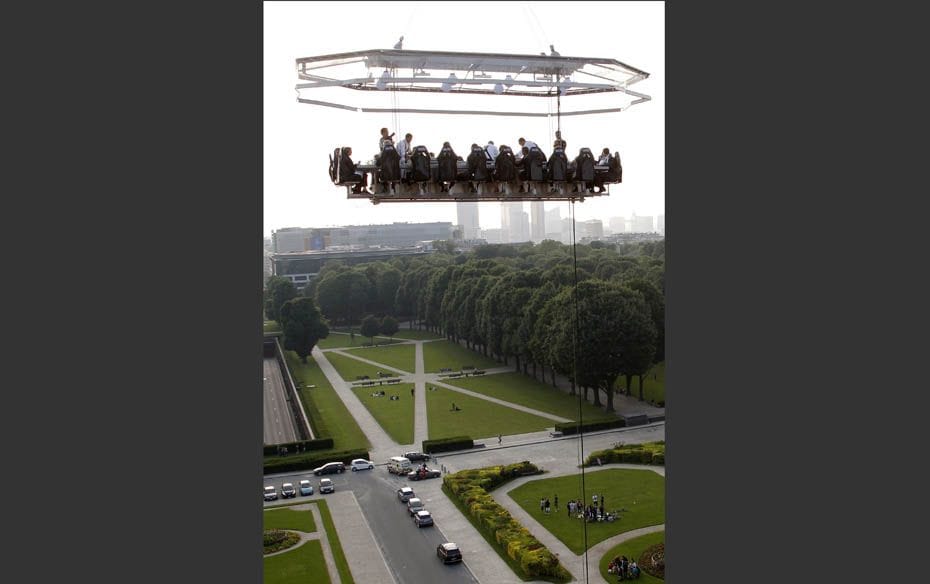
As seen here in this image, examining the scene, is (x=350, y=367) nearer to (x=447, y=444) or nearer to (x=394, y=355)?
(x=394, y=355)

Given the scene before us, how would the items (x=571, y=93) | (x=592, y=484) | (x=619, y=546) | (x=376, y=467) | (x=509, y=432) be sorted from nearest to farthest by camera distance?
1. (x=571, y=93)
2. (x=619, y=546)
3. (x=592, y=484)
4. (x=376, y=467)
5. (x=509, y=432)

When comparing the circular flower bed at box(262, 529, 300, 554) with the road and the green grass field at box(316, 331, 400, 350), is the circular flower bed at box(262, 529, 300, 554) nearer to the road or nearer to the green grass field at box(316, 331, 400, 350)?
the road

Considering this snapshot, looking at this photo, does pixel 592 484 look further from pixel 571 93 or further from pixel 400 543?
pixel 571 93

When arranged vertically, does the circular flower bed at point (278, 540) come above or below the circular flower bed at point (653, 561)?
Result: above

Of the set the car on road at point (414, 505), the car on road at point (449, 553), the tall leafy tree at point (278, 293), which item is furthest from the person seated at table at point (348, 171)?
the tall leafy tree at point (278, 293)

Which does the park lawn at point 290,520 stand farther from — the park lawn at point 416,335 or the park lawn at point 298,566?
the park lawn at point 416,335

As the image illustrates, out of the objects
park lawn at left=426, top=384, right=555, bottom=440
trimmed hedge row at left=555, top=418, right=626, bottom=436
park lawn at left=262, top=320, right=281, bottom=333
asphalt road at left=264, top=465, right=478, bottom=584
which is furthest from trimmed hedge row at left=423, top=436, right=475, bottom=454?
park lawn at left=262, top=320, right=281, bottom=333

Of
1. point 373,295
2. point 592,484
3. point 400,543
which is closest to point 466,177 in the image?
point 400,543
